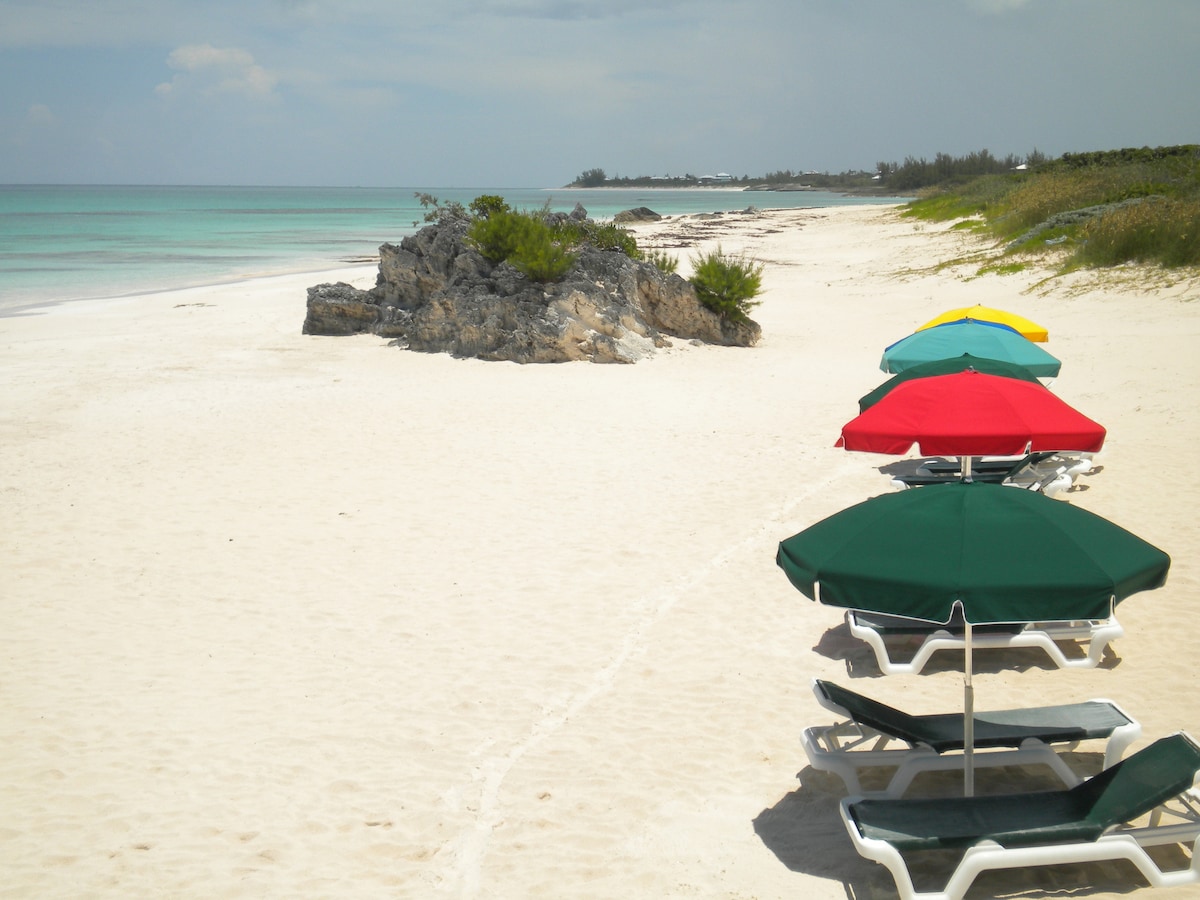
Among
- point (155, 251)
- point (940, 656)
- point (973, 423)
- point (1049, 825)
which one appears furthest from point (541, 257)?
point (155, 251)

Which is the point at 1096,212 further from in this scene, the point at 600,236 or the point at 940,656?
the point at 940,656

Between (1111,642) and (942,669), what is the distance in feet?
3.87

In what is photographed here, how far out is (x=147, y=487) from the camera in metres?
10.2

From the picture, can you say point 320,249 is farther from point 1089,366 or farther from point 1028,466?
point 1028,466

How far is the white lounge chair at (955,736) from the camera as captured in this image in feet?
14.9

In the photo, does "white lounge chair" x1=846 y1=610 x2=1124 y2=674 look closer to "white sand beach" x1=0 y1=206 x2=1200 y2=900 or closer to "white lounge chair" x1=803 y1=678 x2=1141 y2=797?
"white sand beach" x1=0 y1=206 x2=1200 y2=900

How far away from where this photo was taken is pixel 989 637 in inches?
240

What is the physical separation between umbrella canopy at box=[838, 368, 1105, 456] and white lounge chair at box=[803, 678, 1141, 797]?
1.96 metres

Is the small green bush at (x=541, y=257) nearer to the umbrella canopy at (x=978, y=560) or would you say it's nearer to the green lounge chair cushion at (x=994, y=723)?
the green lounge chair cushion at (x=994, y=723)

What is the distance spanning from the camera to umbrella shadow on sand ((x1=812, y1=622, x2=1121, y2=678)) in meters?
6.25

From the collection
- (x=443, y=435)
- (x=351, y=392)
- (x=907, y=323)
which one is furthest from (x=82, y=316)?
(x=907, y=323)

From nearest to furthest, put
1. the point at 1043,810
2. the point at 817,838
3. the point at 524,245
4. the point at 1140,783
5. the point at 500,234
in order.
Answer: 1. the point at 1140,783
2. the point at 1043,810
3. the point at 817,838
4. the point at 524,245
5. the point at 500,234

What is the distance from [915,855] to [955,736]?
617 mm

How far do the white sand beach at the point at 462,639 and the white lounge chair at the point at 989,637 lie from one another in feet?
0.60
